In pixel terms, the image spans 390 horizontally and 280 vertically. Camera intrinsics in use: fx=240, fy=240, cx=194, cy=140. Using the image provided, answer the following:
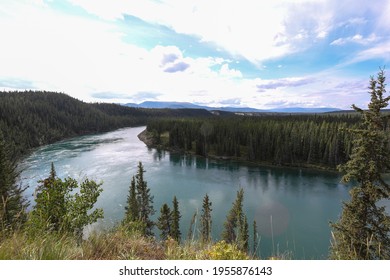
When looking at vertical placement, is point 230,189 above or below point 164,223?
below

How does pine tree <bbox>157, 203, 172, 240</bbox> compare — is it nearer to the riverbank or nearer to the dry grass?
the dry grass

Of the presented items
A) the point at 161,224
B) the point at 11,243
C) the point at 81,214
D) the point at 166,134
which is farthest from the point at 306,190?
the point at 166,134

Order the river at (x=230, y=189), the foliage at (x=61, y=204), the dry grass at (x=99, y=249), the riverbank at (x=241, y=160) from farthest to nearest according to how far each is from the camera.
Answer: the riverbank at (x=241, y=160), the river at (x=230, y=189), the foliage at (x=61, y=204), the dry grass at (x=99, y=249)

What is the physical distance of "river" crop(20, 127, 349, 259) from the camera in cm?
4084

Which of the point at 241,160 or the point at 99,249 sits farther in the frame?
the point at 241,160

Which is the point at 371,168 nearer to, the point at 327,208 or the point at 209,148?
the point at 327,208

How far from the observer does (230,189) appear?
61062 millimetres

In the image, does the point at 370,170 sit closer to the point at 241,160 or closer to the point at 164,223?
the point at 164,223

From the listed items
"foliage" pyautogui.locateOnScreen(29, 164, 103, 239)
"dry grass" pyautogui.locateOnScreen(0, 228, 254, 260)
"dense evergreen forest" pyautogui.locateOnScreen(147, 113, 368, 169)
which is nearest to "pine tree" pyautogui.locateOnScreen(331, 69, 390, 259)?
"dry grass" pyautogui.locateOnScreen(0, 228, 254, 260)

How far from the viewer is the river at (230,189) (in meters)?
40.8

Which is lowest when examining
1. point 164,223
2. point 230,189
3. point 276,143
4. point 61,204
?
point 230,189

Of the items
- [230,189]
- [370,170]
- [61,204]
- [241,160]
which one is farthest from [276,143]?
[61,204]

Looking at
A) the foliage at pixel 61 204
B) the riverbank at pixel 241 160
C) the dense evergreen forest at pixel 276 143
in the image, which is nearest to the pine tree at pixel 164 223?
the foliage at pixel 61 204

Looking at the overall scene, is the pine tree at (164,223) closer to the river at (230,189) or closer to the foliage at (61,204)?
the river at (230,189)
